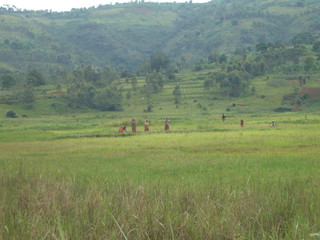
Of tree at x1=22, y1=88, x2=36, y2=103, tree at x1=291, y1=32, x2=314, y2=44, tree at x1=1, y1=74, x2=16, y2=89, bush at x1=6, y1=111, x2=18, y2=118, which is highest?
tree at x1=291, y1=32, x2=314, y2=44

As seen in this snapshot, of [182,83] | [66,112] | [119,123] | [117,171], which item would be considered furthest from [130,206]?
[182,83]

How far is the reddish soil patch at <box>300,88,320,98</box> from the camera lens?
272ft

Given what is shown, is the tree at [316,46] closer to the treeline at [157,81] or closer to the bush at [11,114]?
the treeline at [157,81]

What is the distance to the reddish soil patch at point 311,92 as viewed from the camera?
82812mm

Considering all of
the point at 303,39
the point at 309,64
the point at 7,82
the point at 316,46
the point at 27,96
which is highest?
the point at 303,39

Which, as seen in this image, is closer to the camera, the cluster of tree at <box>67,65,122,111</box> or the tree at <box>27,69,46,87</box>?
the cluster of tree at <box>67,65,122,111</box>

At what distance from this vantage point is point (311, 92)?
8381 centimetres

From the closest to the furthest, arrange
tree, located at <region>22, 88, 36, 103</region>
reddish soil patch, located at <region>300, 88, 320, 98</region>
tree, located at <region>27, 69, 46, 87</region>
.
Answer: reddish soil patch, located at <region>300, 88, 320, 98</region>, tree, located at <region>22, 88, 36, 103</region>, tree, located at <region>27, 69, 46, 87</region>

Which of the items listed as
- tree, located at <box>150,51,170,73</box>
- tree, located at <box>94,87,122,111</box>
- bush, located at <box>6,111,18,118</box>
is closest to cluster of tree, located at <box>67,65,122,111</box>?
tree, located at <box>94,87,122,111</box>

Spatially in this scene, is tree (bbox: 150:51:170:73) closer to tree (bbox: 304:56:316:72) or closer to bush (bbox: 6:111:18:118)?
tree (bbox: 304:56:316:72)

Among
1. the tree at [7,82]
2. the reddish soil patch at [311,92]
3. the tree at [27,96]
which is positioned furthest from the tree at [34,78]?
the reddish soil patch at [311,92]

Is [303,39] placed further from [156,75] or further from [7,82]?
[7,82]

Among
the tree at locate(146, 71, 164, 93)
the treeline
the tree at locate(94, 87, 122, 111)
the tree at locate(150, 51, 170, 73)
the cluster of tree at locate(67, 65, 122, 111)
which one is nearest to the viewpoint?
the tree at locate(94, 87, 122, 111)

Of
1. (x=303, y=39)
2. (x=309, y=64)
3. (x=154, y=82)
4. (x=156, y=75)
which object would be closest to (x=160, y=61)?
(x=156, y=75)
